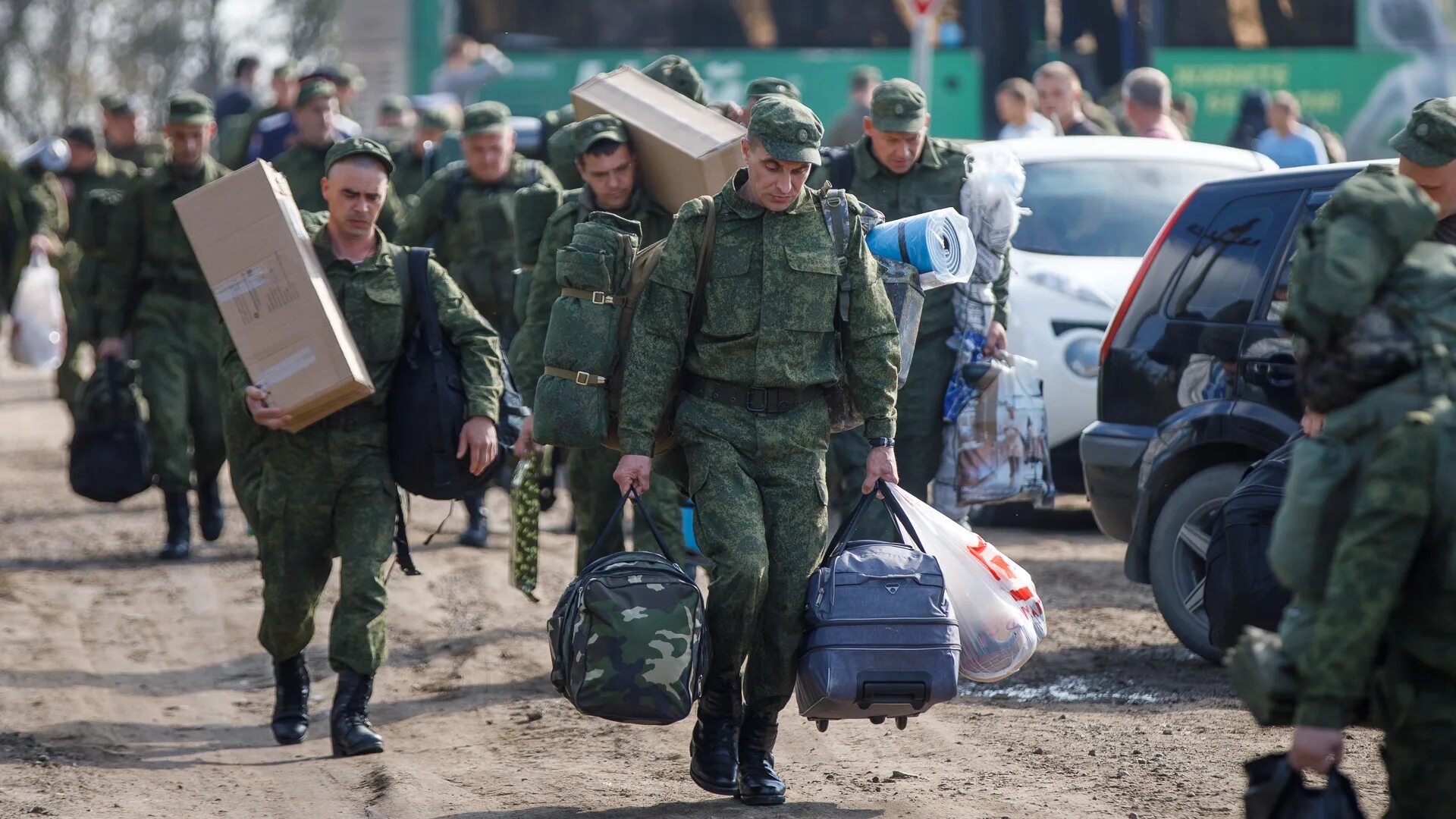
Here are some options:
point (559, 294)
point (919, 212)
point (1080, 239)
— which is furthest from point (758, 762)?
point (1080, 239)

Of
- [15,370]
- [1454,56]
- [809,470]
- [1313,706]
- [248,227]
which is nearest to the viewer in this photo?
[1313,706]

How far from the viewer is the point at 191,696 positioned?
24.8 ft

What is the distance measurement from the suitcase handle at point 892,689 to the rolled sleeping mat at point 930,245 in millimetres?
1445

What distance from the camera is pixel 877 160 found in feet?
24.5

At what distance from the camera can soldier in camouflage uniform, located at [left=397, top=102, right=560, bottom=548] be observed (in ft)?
29.9

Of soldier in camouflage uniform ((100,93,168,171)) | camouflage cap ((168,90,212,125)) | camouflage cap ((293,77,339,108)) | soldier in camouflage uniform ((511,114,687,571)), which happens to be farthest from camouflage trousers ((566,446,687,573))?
soldier in camouflage uniform ((100,93,168,171))

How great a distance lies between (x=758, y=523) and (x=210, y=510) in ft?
19.6

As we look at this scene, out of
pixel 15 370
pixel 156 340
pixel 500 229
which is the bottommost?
pixel 15 370

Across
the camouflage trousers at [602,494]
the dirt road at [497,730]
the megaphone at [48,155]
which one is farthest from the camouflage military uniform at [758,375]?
the megaphone at [48,155]

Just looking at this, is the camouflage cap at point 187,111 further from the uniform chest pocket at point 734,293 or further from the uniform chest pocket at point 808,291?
the uniform chest pocket at point 808,291

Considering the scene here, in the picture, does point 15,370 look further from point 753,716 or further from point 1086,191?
point 753,716

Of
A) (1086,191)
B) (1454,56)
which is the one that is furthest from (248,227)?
(1454,56)

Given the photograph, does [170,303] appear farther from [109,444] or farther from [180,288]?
[109,444]

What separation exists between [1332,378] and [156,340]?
7593mm
